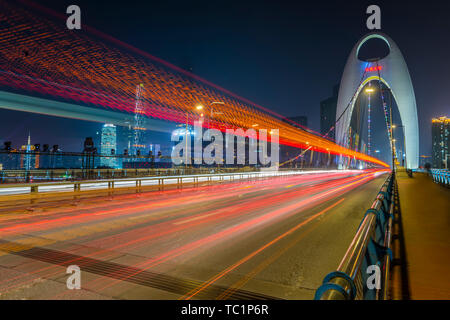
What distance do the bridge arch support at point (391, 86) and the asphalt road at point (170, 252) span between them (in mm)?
91200

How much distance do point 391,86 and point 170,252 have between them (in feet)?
349

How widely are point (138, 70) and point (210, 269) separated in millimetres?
18478

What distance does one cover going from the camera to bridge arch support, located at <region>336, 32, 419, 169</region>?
89.6 m

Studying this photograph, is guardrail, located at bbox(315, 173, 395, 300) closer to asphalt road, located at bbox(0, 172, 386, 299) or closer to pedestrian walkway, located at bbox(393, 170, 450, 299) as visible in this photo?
pedestrian walkway, located at bbox(393, 170, 450, 299)

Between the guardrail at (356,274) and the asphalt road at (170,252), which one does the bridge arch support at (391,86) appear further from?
the guardrail at (356,274)

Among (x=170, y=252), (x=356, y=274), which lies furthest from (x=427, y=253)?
(x=170, y=252)

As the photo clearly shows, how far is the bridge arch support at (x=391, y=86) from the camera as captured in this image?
8962 centimetres

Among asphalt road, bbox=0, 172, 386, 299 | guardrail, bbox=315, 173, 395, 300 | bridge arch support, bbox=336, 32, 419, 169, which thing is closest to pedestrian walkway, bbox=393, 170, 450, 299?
guardrail, bbox=315, 173, 395, 300

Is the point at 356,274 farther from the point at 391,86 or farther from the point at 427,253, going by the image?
the point at 391,86

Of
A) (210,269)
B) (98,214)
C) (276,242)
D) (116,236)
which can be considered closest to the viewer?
(210,269)

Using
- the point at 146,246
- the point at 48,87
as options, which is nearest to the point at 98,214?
the point at 146,246

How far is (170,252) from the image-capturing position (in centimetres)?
566

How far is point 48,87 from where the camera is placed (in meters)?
18.0

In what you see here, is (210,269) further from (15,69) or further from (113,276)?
(15,69)
